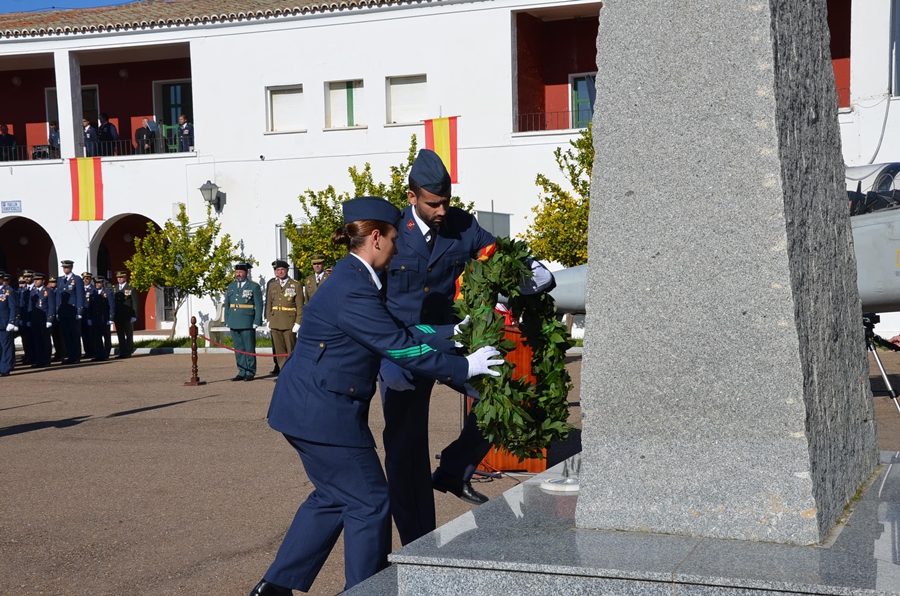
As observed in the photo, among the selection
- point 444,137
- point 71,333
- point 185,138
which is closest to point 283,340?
point 71,333

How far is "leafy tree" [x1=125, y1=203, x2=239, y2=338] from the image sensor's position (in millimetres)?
24422

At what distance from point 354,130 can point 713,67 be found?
22766 mm

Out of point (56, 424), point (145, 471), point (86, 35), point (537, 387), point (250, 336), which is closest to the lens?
point (537, 387)

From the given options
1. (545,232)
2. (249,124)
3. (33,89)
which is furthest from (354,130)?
(33,89)

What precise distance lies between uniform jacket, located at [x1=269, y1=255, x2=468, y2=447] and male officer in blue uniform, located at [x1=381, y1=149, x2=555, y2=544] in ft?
1.96

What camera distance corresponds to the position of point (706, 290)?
12.4ft

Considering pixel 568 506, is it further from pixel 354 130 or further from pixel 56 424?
pixel 354 130

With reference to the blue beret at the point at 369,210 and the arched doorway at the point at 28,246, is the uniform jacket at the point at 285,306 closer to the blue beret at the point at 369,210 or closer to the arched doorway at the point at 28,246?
the blue beret at the point at 369,210

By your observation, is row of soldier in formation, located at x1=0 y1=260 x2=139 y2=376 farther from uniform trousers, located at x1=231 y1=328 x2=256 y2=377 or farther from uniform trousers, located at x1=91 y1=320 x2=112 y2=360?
uniform trousers, located at x1=231 y1=328 x2=256 y2=377

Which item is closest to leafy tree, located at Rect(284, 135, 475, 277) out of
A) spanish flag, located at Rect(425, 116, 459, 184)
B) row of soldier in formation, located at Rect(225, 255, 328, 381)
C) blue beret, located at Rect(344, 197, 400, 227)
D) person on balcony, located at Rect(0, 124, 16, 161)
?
spanish flag, located at Rect(425, 116, 459, 184)

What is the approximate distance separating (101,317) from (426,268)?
1973 cm

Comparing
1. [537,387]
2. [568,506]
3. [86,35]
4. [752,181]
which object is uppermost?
[86,35]

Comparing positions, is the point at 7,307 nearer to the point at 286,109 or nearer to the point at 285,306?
the point at 285,306

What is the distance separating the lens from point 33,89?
1225 inches
